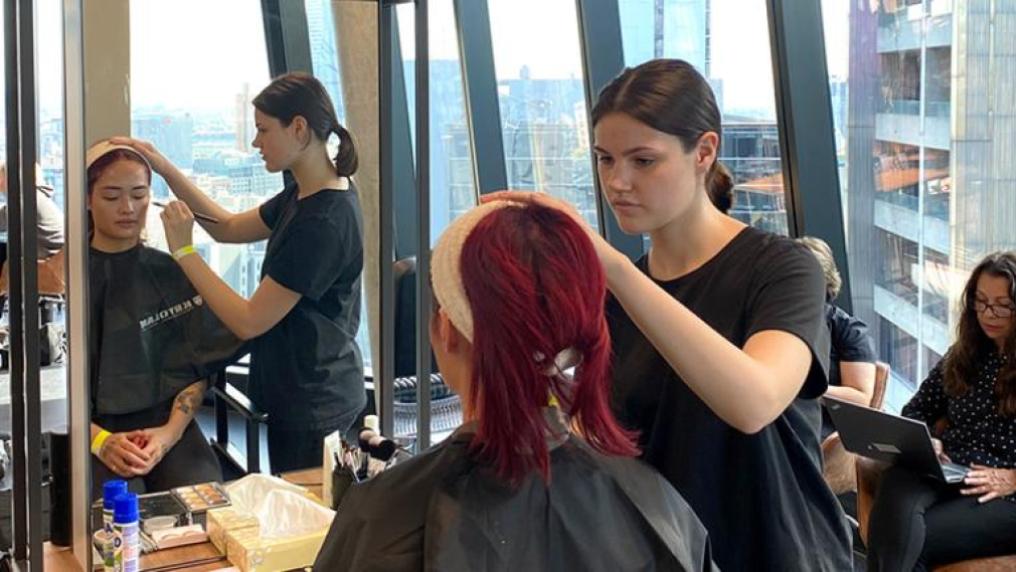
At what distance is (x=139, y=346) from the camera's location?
6.03 feet

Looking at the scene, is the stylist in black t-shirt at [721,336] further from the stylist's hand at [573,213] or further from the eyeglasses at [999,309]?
the eyeglasses at [999,309]

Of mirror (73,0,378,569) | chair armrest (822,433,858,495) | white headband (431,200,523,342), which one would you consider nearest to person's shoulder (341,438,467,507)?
white headband (431,200,523,342)

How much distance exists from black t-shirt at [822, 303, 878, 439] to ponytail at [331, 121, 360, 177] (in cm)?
205

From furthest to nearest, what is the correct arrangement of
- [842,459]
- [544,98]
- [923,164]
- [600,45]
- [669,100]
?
[544,98] → [600,45] → [923,164] → [842,459] → [669,100]

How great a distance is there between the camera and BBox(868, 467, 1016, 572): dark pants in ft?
9.98

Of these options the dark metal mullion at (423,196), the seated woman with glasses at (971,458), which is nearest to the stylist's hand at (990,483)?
the seated woman with glasses at (971,458)

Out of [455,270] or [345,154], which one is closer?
[455,270]

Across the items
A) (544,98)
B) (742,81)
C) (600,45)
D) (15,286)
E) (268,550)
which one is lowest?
(268,550)

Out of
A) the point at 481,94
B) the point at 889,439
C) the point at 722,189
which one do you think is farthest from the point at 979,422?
the point at 481,94

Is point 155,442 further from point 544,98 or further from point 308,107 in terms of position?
point 544,98

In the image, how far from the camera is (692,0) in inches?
187

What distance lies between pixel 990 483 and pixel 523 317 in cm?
246

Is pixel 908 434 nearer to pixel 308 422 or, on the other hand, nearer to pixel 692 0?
pixel 308 422

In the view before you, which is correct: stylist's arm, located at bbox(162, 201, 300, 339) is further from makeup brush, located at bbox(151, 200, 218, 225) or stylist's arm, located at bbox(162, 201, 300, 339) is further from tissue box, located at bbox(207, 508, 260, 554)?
tissue box, located at bbox(207, 508, 260, 554)
